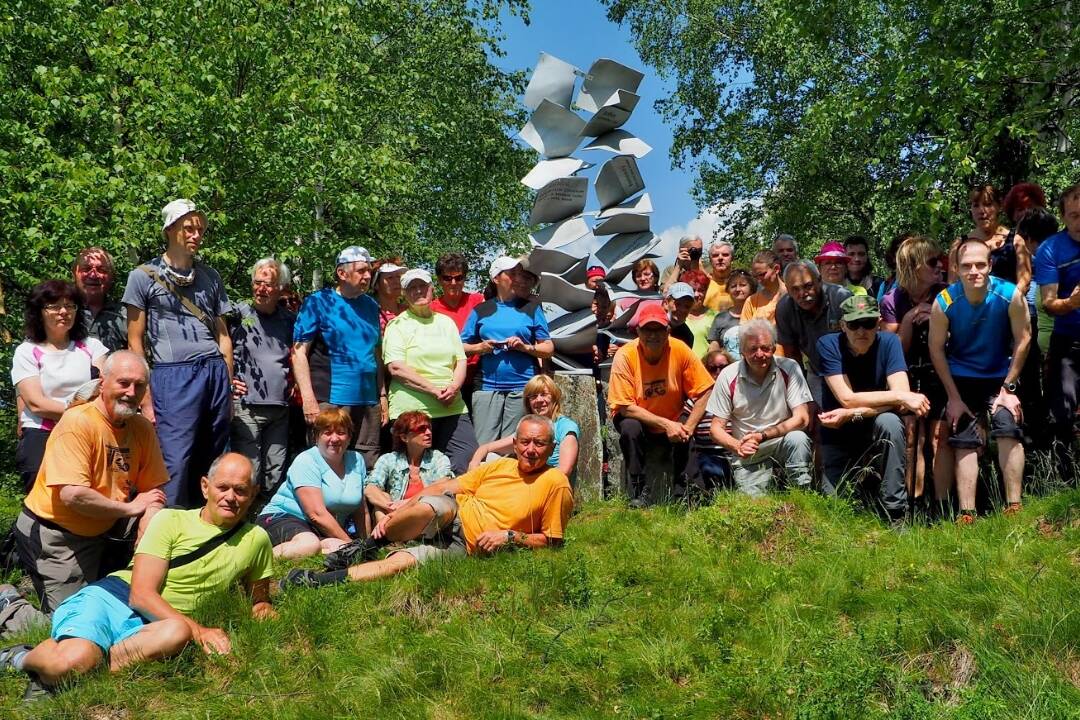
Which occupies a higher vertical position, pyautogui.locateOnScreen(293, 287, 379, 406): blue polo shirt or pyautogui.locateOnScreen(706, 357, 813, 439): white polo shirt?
pyautogui.locateOnScreen(293, 287, 379, 406): blue polo shirt

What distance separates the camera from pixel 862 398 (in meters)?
6.25

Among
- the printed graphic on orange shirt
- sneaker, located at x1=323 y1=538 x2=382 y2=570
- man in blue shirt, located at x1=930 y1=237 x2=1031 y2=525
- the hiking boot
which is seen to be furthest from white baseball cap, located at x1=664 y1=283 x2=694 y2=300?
sneaker, located at x1=323 y1=538 x2=382 y2=570

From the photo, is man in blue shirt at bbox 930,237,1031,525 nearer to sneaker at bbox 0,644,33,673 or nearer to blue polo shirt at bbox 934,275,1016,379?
blue polo shirt at bbox 934,275,1016,379

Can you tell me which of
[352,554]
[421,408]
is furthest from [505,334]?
[352,554]

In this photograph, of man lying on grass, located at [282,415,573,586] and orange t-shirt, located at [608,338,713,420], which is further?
orange t-shirt, located at [608,338,713,420]

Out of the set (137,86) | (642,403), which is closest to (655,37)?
(137,86)

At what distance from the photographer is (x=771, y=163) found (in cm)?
2222

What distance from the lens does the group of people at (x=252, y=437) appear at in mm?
4809

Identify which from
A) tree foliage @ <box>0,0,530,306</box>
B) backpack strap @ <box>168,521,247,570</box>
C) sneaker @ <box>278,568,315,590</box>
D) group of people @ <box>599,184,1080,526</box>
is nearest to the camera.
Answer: backpack strap @ <box>168,521,247,570</box>

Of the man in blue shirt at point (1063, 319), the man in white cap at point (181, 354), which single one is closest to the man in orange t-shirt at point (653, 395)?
the man in blue shirt at point (1063, 319)

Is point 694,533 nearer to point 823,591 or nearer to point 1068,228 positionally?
point 823,591

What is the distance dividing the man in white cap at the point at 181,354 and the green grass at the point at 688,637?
1.77 meters

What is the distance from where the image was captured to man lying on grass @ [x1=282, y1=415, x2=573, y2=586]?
5625 millimetres

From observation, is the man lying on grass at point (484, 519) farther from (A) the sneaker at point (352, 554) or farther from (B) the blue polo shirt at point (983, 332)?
(B) the blue polo shirt at point (983, 332)
